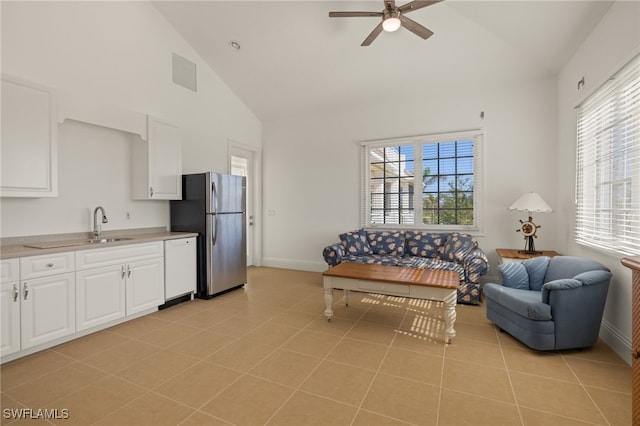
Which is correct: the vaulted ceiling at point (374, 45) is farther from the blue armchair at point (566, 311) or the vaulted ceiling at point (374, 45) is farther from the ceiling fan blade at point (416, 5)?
the blue armchair at point (566, 311)

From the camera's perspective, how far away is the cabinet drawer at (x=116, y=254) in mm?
2959

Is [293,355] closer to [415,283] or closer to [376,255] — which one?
[415,283]

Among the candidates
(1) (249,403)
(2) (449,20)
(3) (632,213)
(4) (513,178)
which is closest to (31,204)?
(1) (249,403)

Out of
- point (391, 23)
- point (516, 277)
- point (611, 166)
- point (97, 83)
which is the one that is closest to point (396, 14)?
point (391, 23)

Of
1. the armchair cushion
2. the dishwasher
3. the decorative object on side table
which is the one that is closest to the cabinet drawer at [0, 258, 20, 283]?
the dishwasher

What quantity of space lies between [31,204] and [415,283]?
12.5ft

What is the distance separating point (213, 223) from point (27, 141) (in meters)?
2.03

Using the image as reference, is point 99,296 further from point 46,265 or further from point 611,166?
point 611,166

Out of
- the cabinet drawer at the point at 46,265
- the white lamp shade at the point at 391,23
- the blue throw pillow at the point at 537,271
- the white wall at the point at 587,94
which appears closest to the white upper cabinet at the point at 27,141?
the cabinet drawer at the point at 46,265

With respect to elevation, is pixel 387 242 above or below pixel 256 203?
below

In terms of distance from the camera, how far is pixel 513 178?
4.48 metres

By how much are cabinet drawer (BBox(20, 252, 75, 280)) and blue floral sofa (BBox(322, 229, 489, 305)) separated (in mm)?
3136

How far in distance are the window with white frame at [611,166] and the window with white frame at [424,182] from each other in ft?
4.44

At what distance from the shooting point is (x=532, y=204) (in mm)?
3902
